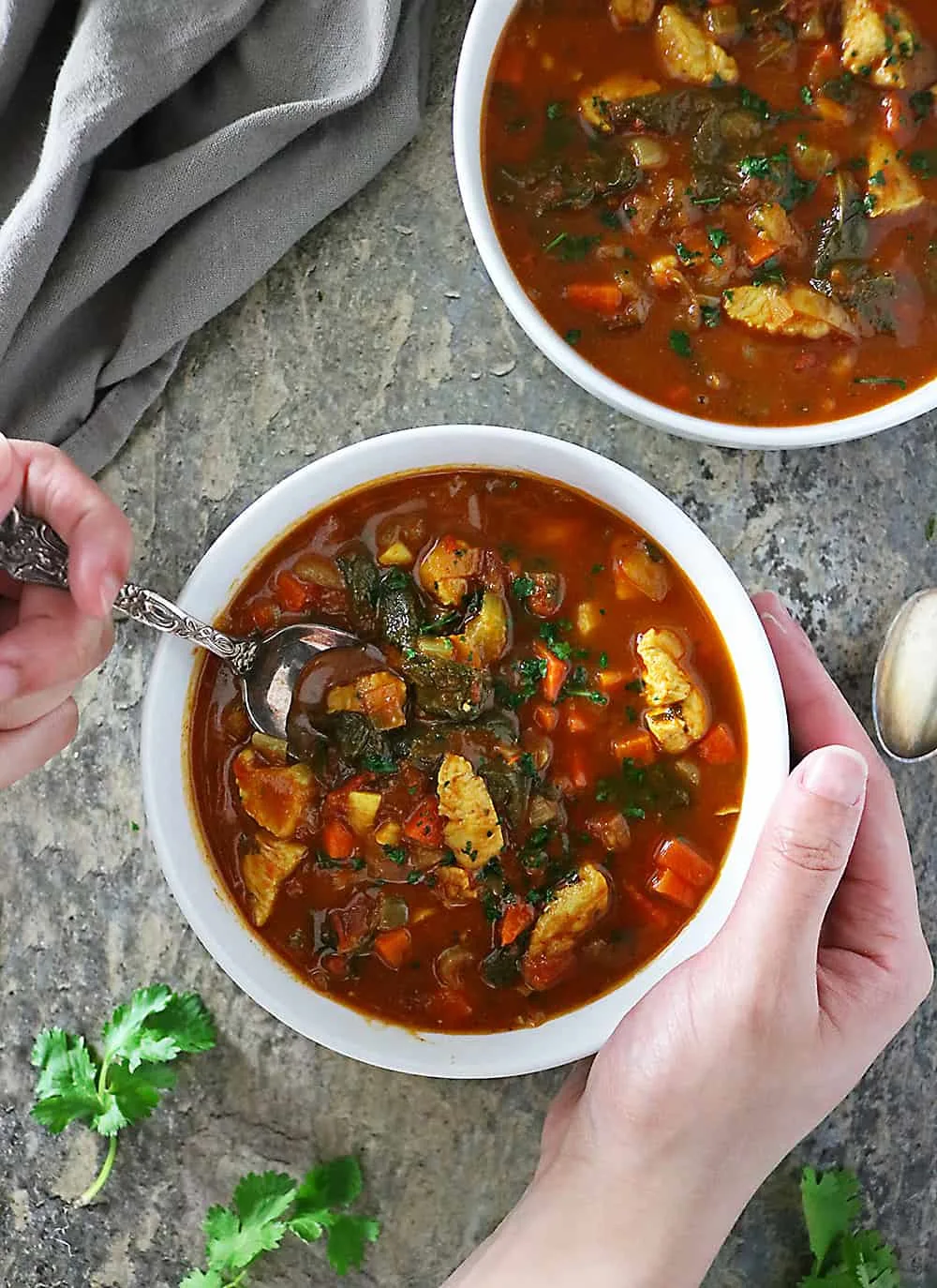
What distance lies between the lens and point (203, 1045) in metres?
2.95

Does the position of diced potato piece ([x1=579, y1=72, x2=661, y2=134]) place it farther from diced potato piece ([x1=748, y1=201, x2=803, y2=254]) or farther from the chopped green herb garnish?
the chopped green herb garnish

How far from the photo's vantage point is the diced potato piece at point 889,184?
8.93ft

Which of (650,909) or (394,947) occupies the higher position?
(394,947)

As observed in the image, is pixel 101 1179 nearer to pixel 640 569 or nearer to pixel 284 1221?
pixel 284 1221

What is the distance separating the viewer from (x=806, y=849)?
238 centimetres

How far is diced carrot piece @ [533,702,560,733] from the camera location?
269 centimetres

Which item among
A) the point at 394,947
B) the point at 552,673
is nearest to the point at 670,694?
the point at 552,673

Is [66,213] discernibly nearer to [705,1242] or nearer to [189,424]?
[189,424]

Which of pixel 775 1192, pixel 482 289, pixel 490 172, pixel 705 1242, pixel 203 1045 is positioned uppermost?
pixel 490 172

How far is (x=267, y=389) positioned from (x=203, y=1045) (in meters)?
1.55

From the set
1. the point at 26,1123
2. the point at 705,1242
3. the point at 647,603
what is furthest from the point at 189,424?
the point at 705,1242

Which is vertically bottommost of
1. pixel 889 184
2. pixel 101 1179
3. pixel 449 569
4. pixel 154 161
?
pixel 101 1179

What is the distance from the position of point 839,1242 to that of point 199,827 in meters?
1.84

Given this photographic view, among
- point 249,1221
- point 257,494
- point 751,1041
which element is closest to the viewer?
point 751,1041
